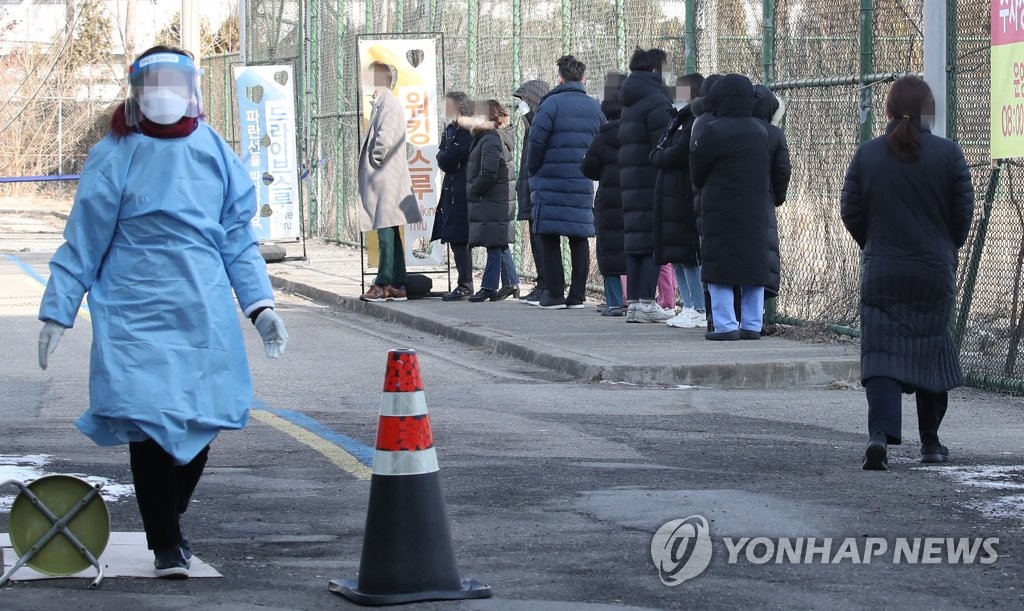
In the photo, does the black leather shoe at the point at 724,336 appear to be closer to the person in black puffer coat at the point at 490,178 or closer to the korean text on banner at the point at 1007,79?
the korean text on banner at the point at 1007,79

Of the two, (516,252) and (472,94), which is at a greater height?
(472,94)

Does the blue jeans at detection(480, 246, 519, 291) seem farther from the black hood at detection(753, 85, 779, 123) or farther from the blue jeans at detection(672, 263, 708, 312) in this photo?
the black hood at detection(753, 85, 779, 123)

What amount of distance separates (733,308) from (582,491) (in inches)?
216

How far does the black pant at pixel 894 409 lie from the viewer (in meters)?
7.58

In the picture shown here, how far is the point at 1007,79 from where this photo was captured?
32.3 ft

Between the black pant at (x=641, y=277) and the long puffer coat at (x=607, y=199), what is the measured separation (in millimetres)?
382

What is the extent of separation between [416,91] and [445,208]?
1.54 metres

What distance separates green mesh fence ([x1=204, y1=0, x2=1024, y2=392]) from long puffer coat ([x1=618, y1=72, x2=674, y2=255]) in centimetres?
96

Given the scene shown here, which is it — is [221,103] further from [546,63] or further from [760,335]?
[760,335]

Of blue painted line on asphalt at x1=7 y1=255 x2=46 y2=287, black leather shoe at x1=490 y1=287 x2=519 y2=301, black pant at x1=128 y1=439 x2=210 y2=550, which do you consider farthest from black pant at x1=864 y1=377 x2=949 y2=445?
blue painted line on asphalt at x1=7 y1=255 x2=46 y2=287

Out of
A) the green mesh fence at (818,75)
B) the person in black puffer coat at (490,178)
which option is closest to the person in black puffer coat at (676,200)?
the green mesh fence at (818,75)

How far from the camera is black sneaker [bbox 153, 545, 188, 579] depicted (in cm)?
544

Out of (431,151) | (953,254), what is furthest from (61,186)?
(953,254)

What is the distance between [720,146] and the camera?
11750 millimetres
